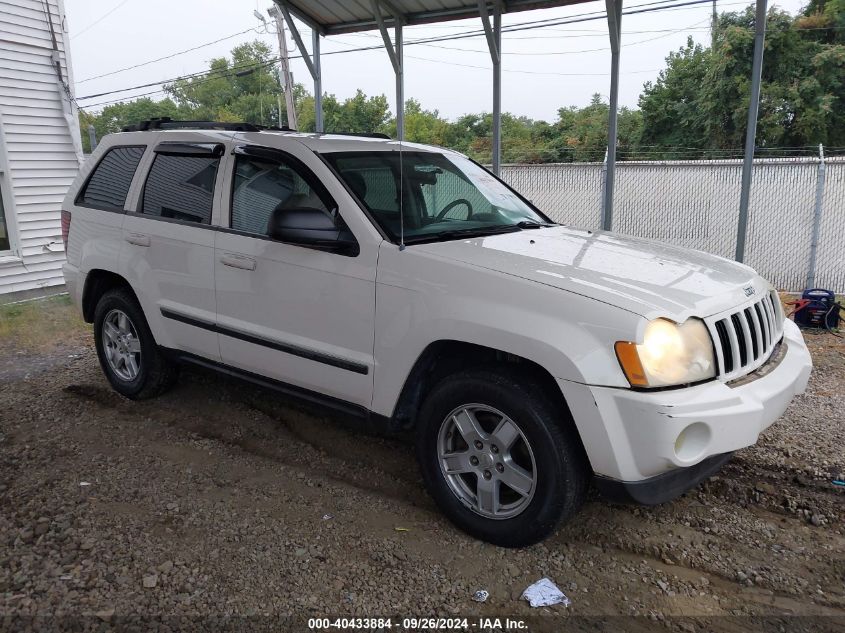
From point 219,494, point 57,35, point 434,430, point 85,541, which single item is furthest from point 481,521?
point 57,35

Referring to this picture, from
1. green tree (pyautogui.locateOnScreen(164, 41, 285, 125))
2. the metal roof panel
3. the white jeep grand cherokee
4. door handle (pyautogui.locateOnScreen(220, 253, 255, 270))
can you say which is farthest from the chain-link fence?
green tree (pyautogui.locateOnScreen(164, 41, 285, 125))

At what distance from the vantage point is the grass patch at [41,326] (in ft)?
24.3

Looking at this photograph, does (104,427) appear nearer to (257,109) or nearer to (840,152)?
(840,152)

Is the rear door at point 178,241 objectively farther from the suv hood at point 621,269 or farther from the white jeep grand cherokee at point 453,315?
the suv hood at point 621,269

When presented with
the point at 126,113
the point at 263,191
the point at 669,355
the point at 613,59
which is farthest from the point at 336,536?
the point at 126,113

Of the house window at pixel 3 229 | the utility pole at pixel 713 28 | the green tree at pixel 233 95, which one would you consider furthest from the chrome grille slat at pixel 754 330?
the green tree at pixel 233 95

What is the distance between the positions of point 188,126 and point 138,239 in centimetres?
94

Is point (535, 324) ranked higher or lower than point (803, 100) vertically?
lower

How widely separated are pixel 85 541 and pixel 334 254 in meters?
1.84

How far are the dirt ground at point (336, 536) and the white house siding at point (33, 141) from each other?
20.9ft

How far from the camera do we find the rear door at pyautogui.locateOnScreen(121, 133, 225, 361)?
4254 mm

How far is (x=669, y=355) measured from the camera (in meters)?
2.72

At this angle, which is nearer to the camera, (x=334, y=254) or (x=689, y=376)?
(x=689, y=376)

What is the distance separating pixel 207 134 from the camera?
446 cm
